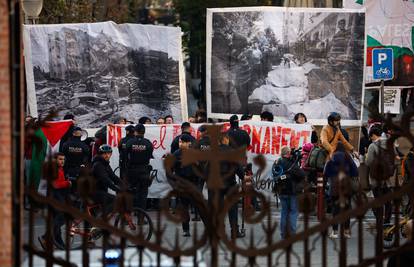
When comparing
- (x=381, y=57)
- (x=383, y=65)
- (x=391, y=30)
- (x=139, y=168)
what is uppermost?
(x=391, y=30)

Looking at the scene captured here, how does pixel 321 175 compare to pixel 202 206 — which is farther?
pixel 321 175

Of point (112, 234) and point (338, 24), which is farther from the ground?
point (338, 24)

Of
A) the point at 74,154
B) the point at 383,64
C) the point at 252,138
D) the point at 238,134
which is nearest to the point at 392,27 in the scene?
the point at 383,64

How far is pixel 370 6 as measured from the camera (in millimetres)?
25031

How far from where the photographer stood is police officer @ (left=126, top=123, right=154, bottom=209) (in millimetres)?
20891

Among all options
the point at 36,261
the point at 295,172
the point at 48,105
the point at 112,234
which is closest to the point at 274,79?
the point at 48,105

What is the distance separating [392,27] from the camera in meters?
25.0

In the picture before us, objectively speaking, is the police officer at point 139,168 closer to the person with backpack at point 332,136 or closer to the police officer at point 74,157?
the police officer at point 74,157

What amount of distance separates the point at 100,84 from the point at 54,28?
4.76 feet

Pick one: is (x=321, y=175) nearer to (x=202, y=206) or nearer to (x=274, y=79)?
(x=274, y=79)

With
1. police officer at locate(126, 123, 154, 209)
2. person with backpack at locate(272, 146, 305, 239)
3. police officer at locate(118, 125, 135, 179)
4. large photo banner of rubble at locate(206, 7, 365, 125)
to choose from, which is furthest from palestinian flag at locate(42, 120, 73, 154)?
person with backpack at locate(272, 146, 305, 239)

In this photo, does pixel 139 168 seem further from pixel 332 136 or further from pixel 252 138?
pixel 332 136

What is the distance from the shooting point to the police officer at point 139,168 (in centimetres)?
2089

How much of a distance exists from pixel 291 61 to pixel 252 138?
1.92 m
